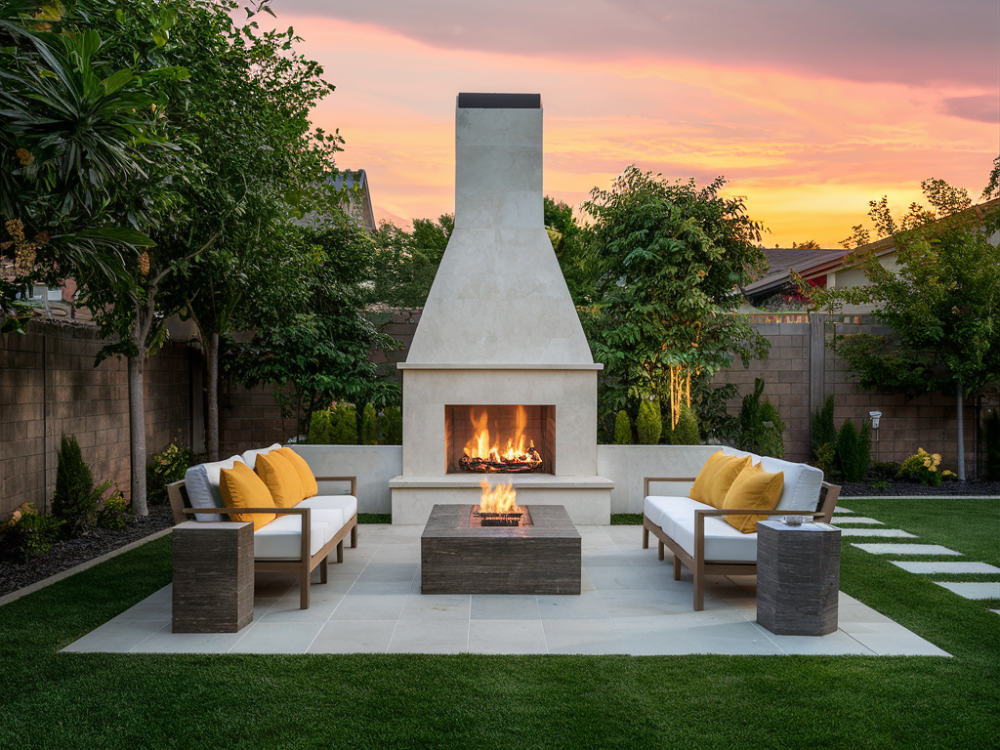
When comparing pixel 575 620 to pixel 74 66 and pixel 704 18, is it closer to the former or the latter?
pixel 74 66

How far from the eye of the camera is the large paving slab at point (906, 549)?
20.3 ft

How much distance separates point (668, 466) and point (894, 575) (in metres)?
2.85

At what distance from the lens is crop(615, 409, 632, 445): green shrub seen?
27.0 feet

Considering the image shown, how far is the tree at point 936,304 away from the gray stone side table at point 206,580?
831 cm

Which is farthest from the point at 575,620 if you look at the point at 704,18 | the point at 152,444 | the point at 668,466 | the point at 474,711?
the point at 704,18

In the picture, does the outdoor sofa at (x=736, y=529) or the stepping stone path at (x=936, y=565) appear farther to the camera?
the stepping stone path at (x=936, y=565)

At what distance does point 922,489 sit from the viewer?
920 centimetres

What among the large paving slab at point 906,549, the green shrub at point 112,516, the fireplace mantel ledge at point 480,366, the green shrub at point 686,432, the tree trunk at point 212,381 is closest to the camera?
the large paving slab at point 906,549

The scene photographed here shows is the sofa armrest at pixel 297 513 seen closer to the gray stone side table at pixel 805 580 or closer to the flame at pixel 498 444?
the gray stone side table at pixel 805 580

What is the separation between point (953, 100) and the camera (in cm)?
920

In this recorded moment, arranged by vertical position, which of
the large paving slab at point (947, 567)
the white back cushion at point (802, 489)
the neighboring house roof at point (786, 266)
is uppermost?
the neighboring house roof at point (786, 266)

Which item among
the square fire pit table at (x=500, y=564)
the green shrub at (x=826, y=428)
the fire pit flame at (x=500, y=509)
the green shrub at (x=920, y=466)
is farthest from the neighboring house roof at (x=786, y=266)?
the square fire pit table at (x=500, y=564)

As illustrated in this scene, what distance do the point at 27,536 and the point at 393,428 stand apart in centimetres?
363

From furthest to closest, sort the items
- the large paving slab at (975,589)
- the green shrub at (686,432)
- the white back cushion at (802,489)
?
1. the green shrub at (686,432)
2. the large paving slab at (975,589)
3. the white back cushion at (802,489)
